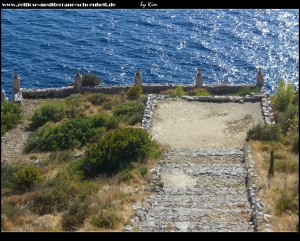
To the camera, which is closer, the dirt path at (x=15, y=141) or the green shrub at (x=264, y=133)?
the green shrub at (x=264, y=133)

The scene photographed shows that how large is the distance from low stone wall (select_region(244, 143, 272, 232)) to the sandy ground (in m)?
3.39

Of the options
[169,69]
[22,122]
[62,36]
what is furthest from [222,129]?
[62,36]

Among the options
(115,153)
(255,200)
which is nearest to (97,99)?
(115,153)

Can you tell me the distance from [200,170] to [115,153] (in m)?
3.85

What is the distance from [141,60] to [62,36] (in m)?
11.4

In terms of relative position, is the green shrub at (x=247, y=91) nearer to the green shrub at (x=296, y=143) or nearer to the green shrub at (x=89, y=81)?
the green shrub at (x=89, y=81)

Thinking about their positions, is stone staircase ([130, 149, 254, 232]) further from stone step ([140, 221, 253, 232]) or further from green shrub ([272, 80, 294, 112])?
green shrub ([272, 80, 294, 112])

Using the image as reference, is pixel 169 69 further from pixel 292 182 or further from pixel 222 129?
pixel 292 182

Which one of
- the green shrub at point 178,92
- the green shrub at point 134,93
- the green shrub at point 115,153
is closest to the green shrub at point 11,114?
the green shrub at point 134,93

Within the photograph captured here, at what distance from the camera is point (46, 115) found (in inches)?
1468

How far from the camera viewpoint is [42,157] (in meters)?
30.4

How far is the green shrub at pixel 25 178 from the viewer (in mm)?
23984

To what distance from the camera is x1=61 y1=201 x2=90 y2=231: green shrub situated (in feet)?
63.3

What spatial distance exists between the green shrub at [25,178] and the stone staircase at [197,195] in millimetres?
4814
